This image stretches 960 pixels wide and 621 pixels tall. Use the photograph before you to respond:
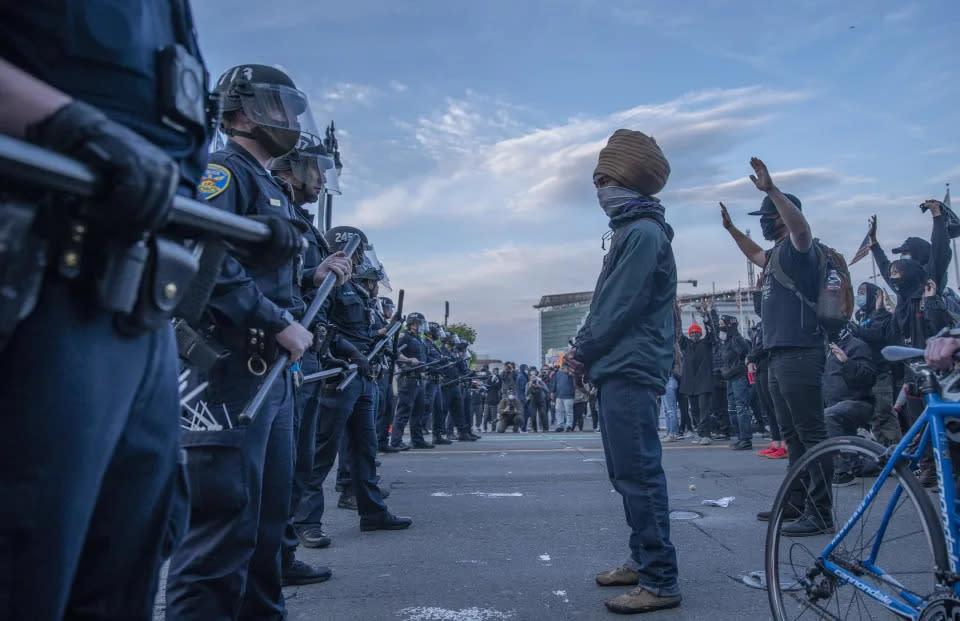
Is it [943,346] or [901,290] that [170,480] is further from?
[901,290]

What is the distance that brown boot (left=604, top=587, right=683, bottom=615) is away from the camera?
330 cm

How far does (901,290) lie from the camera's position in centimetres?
714

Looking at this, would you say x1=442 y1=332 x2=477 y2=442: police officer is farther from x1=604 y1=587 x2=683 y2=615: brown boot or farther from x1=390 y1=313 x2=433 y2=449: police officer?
x1=604 y1=587 x2=683 y2=615: brown boot

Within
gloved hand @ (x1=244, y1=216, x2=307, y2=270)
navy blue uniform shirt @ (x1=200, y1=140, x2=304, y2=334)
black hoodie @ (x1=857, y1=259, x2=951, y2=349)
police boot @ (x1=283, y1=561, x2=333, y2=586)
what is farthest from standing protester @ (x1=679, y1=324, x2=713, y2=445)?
gloved hand @ (x1=244, y1=216, x2=307, y2=270)

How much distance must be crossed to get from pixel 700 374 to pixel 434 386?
5.10 metres

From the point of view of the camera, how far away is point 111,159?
1.06 m

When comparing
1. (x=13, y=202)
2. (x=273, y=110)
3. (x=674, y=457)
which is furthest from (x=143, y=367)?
(x=674, y=457)

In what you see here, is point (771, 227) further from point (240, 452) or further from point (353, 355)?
point (240, 452)

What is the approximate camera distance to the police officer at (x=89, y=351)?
3.47 ft

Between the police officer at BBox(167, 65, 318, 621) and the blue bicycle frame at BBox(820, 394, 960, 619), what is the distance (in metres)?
A: 2.08

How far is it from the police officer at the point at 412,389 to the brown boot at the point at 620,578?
8.67m

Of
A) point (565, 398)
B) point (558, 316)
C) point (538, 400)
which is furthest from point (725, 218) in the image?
point (558, 316)

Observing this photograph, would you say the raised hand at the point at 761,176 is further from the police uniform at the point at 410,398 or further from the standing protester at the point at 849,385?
the police uniform at the point at 410,398

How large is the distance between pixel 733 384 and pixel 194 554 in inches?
411
